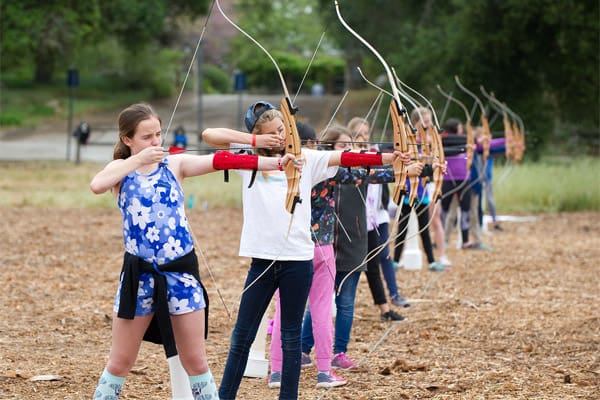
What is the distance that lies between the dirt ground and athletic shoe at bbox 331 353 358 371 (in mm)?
93

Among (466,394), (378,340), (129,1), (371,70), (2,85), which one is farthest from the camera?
(2,85)

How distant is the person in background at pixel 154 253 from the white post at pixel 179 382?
397 millimetres

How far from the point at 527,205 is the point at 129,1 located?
23670 mm

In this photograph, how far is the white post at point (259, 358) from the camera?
638cm

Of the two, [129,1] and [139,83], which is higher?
[129,1]

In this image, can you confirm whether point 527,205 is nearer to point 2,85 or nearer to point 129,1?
point 129,1

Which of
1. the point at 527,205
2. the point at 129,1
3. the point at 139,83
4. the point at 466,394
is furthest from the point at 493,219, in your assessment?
the point at 139,83

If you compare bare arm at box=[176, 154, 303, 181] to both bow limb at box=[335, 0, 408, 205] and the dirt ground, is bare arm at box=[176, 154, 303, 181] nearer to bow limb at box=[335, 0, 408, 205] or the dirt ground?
bow limb at box=[335, 0, 408, 205]

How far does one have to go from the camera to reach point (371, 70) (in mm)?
42781

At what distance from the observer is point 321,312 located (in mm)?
6012

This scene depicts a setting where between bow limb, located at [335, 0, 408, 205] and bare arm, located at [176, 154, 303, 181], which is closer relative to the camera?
bare arm, located at [176, 154, 303, 181]

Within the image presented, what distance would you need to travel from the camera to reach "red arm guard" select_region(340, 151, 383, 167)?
4891 millimetres

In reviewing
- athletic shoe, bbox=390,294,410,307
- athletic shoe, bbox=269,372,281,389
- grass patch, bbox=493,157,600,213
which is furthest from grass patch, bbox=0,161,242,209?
athletic shoe, bbox=269,372,281,389

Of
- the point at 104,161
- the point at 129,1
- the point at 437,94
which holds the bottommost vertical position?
the point at 104,161
